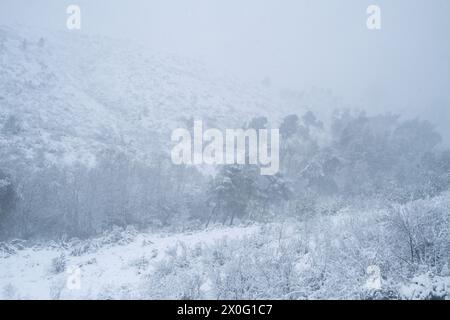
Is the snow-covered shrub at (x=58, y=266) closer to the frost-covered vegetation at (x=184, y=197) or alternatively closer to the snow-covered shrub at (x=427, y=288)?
the frost-covered vegetation at (x=184, y=197)

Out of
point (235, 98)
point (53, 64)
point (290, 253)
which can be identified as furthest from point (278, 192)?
point (53, 64)

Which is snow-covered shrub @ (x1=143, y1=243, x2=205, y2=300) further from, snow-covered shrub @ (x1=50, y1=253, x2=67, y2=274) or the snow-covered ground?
snow-covered shrub @ (x1=50, y1=253, x2=67, y2=274)

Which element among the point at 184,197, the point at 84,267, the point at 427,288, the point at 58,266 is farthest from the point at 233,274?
the point at 184,197

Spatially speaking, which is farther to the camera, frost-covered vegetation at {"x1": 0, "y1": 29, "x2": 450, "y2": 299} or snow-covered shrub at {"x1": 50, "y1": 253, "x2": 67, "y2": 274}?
snow-covered shrub at {"x1": 50, "y1": 253, "x2": 67, "y2": 274}

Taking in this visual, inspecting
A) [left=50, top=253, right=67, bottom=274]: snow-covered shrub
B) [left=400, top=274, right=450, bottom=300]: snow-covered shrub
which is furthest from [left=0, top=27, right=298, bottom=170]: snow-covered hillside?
[left=400, top=274, right=450, bottom=300]: snow-covered shrub

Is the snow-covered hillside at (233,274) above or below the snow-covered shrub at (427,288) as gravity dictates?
below

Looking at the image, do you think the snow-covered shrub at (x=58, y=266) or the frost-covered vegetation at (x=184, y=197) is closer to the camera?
the frost-covered vegetation at (x=184, y=197)

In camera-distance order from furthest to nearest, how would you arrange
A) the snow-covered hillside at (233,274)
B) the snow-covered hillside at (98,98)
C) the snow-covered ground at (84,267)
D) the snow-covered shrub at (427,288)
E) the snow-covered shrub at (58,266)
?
the snow-covered hillside at (98,98) < the snow-covered shrub at (58,266) < the snow-covered ground at (84,267) < the snow-covered hillside at (233,274) < the snow-covered shrub at (427,288)

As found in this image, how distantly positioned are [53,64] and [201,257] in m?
53.7

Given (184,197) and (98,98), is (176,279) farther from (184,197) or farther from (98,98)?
(98,98)

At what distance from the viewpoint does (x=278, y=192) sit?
3158cm

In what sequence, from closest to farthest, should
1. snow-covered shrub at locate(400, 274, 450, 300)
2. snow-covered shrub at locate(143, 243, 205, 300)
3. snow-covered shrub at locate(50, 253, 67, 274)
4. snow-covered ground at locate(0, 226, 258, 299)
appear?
snow-covered shrub at locate(400, 274, 450, 300)
snow-covered shrub at locate(143, 243, 205, 300)
snow-covered ground at locate(0, 226, 258, 299)
snow-covered shrub at locate(50, 253, 67, 274)

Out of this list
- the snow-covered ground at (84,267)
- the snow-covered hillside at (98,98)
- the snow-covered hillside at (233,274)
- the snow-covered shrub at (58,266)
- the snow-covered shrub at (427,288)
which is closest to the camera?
the snow-covered shrub at (427,288)

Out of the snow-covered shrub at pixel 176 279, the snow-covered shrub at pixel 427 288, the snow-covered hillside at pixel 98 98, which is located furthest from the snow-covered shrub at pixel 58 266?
the snow-covered hillside at pixel 98 98
